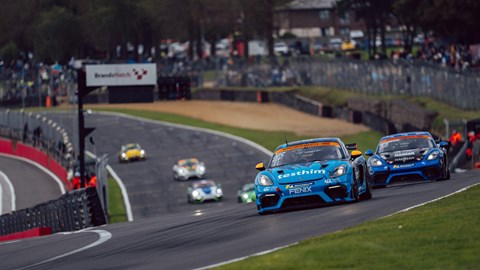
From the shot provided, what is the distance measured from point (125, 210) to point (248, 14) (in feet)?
180

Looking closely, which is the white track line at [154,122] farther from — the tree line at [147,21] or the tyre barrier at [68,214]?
the tyre barrier at [68,214]

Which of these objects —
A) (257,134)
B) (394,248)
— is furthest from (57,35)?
(257,134)

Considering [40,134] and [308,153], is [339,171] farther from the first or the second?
[40,134]

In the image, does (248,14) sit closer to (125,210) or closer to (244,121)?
(244,121)

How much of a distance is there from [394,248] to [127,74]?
100.0ft

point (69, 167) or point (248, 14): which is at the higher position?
point (248, 14)

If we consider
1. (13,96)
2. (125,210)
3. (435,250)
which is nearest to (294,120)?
(13,96)

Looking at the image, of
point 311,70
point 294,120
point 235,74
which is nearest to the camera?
point 294,120

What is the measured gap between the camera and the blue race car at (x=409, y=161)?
25969 millimetres

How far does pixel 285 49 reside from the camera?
11738 cm

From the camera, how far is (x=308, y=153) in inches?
816

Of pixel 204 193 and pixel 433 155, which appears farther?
A: pixel 204 193

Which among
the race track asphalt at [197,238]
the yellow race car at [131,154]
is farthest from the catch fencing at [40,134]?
the race track asphalt at [197,238]

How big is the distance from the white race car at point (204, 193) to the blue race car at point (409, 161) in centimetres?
2171
